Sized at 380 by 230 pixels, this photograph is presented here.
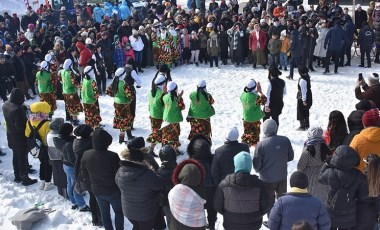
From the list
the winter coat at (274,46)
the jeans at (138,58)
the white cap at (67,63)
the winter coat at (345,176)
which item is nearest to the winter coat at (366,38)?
the winter coat at (274,46)

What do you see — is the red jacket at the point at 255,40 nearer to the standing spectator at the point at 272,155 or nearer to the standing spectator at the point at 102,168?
the standing spectator at the point at 272,155

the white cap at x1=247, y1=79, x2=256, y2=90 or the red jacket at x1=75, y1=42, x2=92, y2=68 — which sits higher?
the red jacket at x1=75, y1=42, x2=92, y2=68

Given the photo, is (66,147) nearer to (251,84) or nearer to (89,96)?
(89,96)

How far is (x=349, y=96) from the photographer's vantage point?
13.2 metres

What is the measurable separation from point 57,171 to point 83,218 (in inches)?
36.0

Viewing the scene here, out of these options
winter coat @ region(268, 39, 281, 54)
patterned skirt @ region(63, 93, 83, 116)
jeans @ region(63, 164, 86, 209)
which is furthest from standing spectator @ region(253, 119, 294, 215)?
winter coat @ region(268, 39, 281, 54)

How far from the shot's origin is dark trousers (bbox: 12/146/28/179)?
29.4 feet

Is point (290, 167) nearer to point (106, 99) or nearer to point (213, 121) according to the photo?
point (213, 121)

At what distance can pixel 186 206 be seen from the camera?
18.5 ft

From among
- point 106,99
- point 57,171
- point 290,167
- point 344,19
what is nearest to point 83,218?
point 57,171

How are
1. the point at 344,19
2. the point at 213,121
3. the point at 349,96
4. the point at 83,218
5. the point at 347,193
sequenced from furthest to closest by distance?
the point at 344,19 → the point at 349,96 → the point at 213,121 → the point at 83,218 → the point at 347,193

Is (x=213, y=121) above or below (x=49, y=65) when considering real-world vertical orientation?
below

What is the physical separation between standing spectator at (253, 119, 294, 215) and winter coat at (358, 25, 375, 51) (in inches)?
369

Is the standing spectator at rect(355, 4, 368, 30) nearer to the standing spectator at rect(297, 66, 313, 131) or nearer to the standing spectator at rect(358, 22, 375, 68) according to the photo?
the standing spectator at rect(358, 22, 375, 68)
